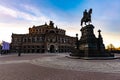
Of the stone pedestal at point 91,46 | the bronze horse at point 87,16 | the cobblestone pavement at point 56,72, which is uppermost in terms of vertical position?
the bronze horse at point 87,16

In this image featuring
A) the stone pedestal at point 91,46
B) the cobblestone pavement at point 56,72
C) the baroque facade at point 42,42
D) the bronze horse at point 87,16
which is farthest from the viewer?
the baroque facade at point 42,42

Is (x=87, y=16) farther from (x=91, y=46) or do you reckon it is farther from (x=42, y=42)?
(x=42, y=42)

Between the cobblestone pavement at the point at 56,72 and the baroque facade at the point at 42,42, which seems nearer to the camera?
the cobblestone pavement at the point at 56,72

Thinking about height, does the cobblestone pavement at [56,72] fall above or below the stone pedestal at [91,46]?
below

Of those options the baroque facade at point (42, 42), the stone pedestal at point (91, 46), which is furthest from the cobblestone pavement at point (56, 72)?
the baroque facade at point (42, 42)

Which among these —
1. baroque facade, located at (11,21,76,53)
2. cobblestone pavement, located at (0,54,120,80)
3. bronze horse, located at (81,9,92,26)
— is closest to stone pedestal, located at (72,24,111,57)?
bronze horse, located at (81,9,92,26)

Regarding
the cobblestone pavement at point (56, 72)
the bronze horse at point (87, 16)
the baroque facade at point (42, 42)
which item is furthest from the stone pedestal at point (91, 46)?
the baroque facade at point (42, 42)

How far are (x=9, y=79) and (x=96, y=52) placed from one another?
70.2 ft

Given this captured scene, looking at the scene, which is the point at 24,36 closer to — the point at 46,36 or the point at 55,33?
the point at 46,36

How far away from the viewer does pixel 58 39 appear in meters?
79.0

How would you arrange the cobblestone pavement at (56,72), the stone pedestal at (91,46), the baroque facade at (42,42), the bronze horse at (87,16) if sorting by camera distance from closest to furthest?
the cobblestone pavement at (56,72)
the stone pedestal at (91,46)
the bronze horse at (87,16)
the baroque facade at (42,42)

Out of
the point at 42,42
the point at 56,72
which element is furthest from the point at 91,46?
the point at 42,42

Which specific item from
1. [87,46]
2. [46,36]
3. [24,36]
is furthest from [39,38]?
[87,46]

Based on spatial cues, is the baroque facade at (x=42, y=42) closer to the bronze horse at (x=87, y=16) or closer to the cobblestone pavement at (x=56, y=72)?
the bronze horse at (x=87, y=16)
